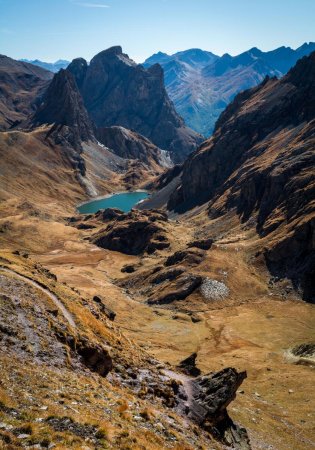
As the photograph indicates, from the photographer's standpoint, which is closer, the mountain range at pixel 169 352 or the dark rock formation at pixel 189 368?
the mountain range at pixel 169 352

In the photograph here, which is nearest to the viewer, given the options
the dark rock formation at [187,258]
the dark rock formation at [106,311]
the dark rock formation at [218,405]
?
the dark rock formation at [218,405]

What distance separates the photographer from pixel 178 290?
5502 inches

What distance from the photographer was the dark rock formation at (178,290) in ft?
454

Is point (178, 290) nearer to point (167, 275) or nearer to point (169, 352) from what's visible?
point (167, 275)

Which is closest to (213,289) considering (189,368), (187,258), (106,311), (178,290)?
(178,290)

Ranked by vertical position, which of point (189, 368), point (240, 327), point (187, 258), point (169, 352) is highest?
point (189, 368)

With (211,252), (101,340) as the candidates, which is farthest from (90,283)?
(101,340)

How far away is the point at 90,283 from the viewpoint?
148750 mm

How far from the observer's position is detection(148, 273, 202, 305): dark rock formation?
138 m

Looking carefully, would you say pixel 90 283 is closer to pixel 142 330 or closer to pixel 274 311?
pixel 142 330

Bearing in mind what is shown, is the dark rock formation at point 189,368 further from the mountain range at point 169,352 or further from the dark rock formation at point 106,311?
the dark rock formation at point 106,311

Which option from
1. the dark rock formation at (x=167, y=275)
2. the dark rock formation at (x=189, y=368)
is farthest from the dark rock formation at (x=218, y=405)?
the dark rock formation at (x=167, y=275)

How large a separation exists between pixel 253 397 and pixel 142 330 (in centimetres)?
4845

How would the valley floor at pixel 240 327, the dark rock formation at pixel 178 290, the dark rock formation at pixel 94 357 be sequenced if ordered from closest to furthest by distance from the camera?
the dark rock formation at pixel 94 357, the valley floor at pixel 240 327, the dark rock formation at pixel 178 290
